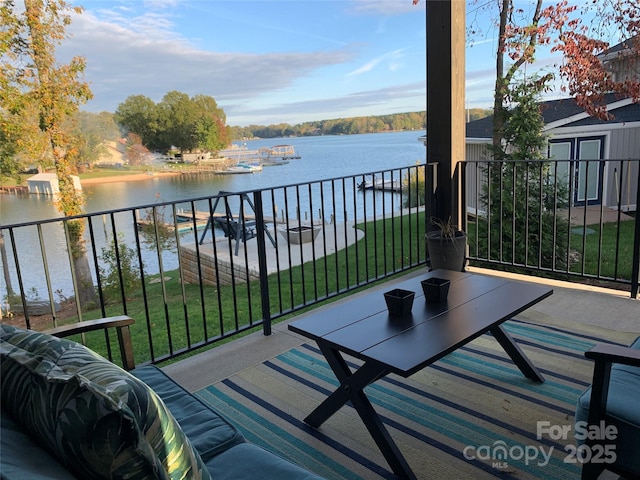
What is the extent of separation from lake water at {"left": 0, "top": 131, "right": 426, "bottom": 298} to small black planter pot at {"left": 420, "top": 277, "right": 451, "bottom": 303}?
5176 millimetres

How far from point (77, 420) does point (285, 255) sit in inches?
300

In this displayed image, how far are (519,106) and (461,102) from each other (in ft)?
9.20

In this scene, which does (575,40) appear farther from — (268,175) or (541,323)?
(268,175)

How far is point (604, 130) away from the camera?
948 centimetres

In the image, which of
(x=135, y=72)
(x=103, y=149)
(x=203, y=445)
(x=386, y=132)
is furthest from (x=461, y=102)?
(x=135, y=72)

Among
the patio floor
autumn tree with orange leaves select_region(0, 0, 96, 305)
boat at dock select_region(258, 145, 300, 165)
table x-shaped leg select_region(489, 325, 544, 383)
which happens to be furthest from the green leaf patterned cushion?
boat at dock select_region(258, 145, 300, 165)

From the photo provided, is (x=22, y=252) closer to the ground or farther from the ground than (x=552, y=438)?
closer to the ground

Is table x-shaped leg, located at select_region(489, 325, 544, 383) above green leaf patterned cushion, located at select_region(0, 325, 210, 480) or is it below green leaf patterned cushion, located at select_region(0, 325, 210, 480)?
below

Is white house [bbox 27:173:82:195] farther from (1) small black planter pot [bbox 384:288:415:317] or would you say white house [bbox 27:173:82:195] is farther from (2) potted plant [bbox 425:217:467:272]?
(1) small black planter pot [bbox 384:288:415:317]

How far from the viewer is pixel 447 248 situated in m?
3.79

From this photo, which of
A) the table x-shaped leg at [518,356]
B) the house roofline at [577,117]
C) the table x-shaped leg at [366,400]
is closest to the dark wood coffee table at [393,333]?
the table x-shaped leg at [366,400]

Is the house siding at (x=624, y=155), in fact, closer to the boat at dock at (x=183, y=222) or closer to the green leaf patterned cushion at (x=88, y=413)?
the boat at dock at (x=183, y=222)

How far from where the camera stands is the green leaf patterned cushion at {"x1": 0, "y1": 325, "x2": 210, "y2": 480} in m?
0.73

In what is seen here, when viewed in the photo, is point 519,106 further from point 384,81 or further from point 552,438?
point 384,81
